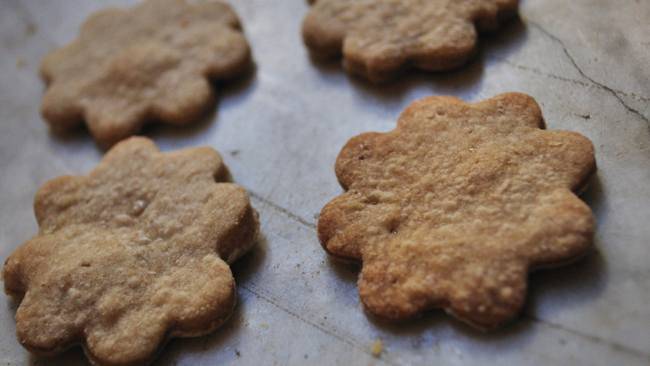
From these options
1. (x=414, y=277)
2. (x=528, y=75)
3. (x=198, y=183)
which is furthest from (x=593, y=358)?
(x=198, y=183)

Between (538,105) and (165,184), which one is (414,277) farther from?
(165,184)

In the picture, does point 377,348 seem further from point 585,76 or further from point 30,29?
point 30,29

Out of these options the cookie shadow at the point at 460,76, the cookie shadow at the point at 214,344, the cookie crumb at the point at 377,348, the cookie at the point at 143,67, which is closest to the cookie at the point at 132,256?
the cookie shadow at the point at 214,344

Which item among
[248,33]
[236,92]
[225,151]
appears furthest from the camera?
[248,33]

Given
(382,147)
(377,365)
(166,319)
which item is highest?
(382,147)

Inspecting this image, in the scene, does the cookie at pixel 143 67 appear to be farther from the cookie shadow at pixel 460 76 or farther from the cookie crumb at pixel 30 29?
the cookie shadow at pixel 460 76

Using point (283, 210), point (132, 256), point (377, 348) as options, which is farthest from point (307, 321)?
point (132, 256)

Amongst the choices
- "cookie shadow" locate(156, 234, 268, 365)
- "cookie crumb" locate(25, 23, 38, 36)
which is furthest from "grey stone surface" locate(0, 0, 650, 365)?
"cookie crumb" locate(25, 23, 38, 36)
